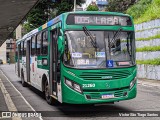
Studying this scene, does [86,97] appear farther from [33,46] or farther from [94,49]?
[33,46]

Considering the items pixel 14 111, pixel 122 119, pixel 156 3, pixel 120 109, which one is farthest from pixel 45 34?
pixel 156 3

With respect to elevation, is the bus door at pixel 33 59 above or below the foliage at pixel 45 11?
below

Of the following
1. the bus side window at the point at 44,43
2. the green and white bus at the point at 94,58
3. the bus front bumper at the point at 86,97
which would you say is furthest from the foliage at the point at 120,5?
the bus front bumper at the point at 86,97

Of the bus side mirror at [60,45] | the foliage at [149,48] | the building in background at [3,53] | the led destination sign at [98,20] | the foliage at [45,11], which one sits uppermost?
the foliage at [45,11]

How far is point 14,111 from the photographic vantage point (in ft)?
Result: 32.4

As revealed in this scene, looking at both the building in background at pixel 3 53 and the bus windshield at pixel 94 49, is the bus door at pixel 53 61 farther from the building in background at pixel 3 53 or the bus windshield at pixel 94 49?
the building in background at pixel 3 53

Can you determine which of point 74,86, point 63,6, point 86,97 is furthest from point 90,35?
point 63,6

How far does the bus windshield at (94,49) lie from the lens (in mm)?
8930

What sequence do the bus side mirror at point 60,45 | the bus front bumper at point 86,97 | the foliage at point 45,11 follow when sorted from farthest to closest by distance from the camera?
the foliage at point 45,11
the bus side mirror at point 60,45
the bus front bumper at point 86,97

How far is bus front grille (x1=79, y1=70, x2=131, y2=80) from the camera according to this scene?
28.8ft

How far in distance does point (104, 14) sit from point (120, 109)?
3.13 meters

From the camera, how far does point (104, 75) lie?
8891mm

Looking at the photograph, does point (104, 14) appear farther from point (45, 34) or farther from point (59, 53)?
point (45, 34)

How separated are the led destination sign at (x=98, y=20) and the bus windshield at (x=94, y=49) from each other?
32cm
